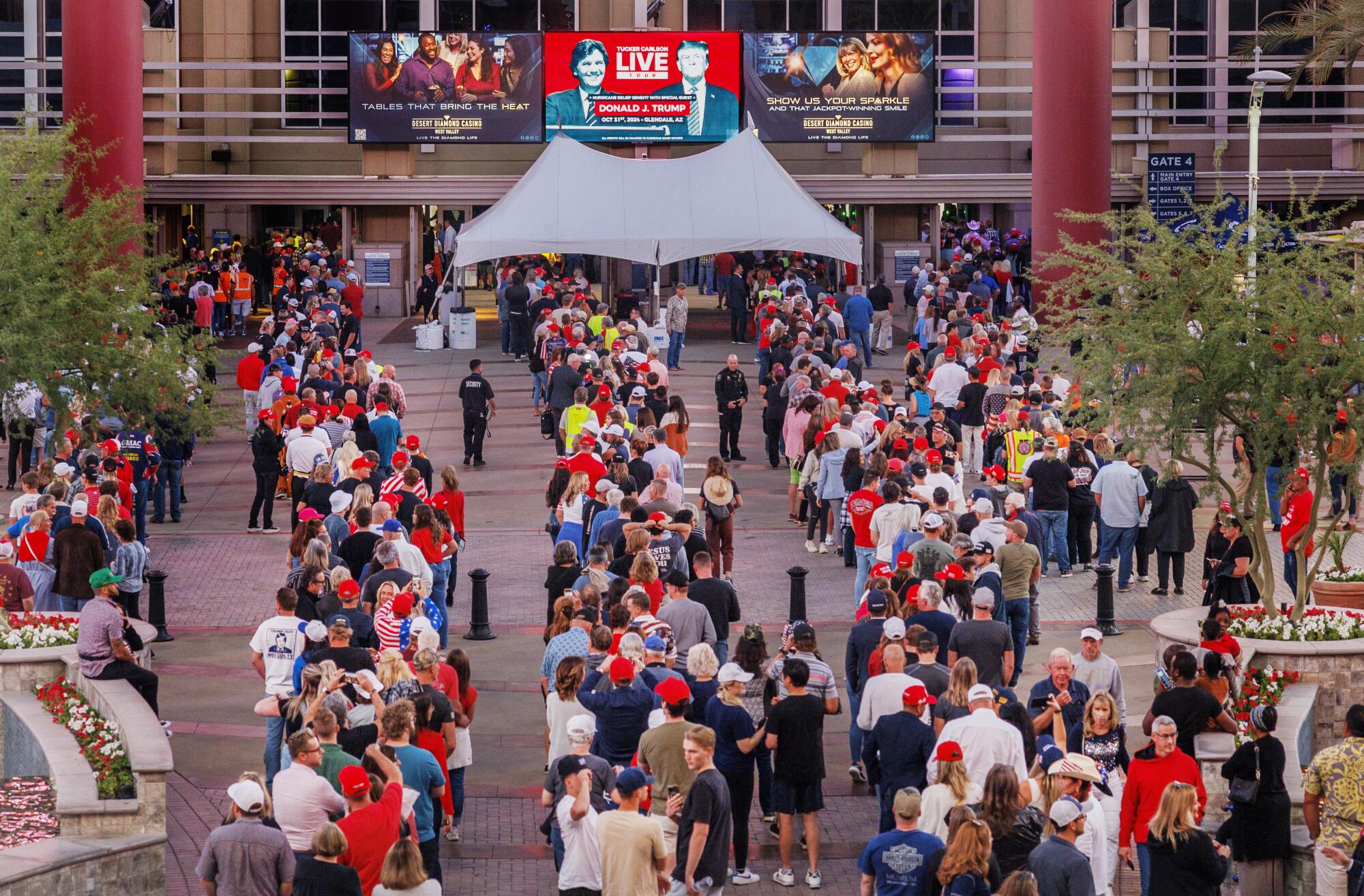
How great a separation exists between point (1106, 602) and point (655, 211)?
16.1 metres

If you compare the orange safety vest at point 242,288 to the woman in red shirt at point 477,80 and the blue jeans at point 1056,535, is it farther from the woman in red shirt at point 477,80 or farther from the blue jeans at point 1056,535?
the blue jeans at point 1056,535

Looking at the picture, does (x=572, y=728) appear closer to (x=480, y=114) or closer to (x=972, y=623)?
(x=972, y=623)

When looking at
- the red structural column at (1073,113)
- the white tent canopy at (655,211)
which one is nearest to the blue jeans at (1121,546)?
the white tent canopy at (655,211)

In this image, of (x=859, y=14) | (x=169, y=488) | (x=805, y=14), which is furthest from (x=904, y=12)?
(x=169, y=488)

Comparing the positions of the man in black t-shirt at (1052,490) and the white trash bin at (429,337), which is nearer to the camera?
the man in black t-shirt at (1052,490)

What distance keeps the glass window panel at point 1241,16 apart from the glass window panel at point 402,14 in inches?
822

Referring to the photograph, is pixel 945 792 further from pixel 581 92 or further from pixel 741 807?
pixel 581 92

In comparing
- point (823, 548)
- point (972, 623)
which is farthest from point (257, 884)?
point (823, 548)

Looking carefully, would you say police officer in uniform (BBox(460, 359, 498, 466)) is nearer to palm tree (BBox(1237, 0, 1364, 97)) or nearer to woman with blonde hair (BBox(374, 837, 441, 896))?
woman with blonde hair (BBox(374, 837, 441, 896))

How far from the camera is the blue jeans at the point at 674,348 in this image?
32.8 metres

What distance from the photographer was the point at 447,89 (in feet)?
128

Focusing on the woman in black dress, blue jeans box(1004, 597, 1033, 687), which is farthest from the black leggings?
blue jeans box(1004, 597, 1033, 687)

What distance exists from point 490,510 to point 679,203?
10807 millimetres

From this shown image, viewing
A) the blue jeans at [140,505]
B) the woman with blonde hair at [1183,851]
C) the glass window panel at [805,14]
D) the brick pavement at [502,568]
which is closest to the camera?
the woman with blonde hair at [1183,851]
